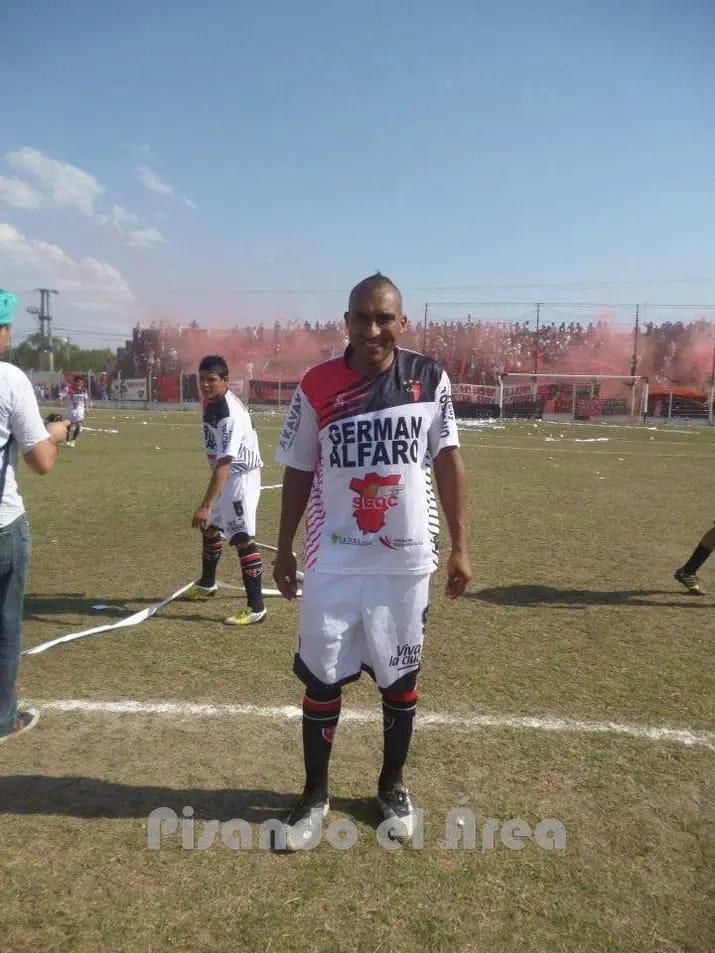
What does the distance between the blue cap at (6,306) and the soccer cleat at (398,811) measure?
3.03 meters

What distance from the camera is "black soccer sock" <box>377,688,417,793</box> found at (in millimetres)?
3236

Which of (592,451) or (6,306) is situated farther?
(592,451)

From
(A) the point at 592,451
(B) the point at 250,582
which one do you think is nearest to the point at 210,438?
(B) the point at 250,582

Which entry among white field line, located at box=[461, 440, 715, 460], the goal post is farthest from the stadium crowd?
white field line, located at box=[461, 440, 715, 460]

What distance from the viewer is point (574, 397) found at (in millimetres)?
55031

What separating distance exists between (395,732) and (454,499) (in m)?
1.12

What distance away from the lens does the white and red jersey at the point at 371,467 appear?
3006 millimetres

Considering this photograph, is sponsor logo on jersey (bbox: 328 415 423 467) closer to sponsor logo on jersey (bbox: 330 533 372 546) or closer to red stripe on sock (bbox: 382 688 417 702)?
sponsor logo on jersey (bbox: 330 533 372 546)

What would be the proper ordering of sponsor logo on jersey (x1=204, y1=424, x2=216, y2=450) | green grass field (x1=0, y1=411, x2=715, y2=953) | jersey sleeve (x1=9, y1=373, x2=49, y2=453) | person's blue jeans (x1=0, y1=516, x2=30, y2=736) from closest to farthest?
green grass field (x1=0, y1=411, x2=715, y2=953), jersey sleeve (x1=9, y1=373, x2=49, y2=453), person's blue jeans (x1=0, y1=516, x2=30, y2=736), sponsor logo on jersey (x1=204, y1=424, x2=216, y2=450)

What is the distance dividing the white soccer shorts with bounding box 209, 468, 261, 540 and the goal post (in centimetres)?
4864

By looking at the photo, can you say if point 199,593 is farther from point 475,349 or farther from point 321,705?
point 475,349

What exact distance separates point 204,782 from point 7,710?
4.10 feet

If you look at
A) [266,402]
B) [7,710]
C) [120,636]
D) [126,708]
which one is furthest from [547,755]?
[266,402]

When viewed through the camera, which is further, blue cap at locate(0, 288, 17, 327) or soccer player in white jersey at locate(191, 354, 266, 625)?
soccer player in white jersey at locate(191, 354, 266, 625)
